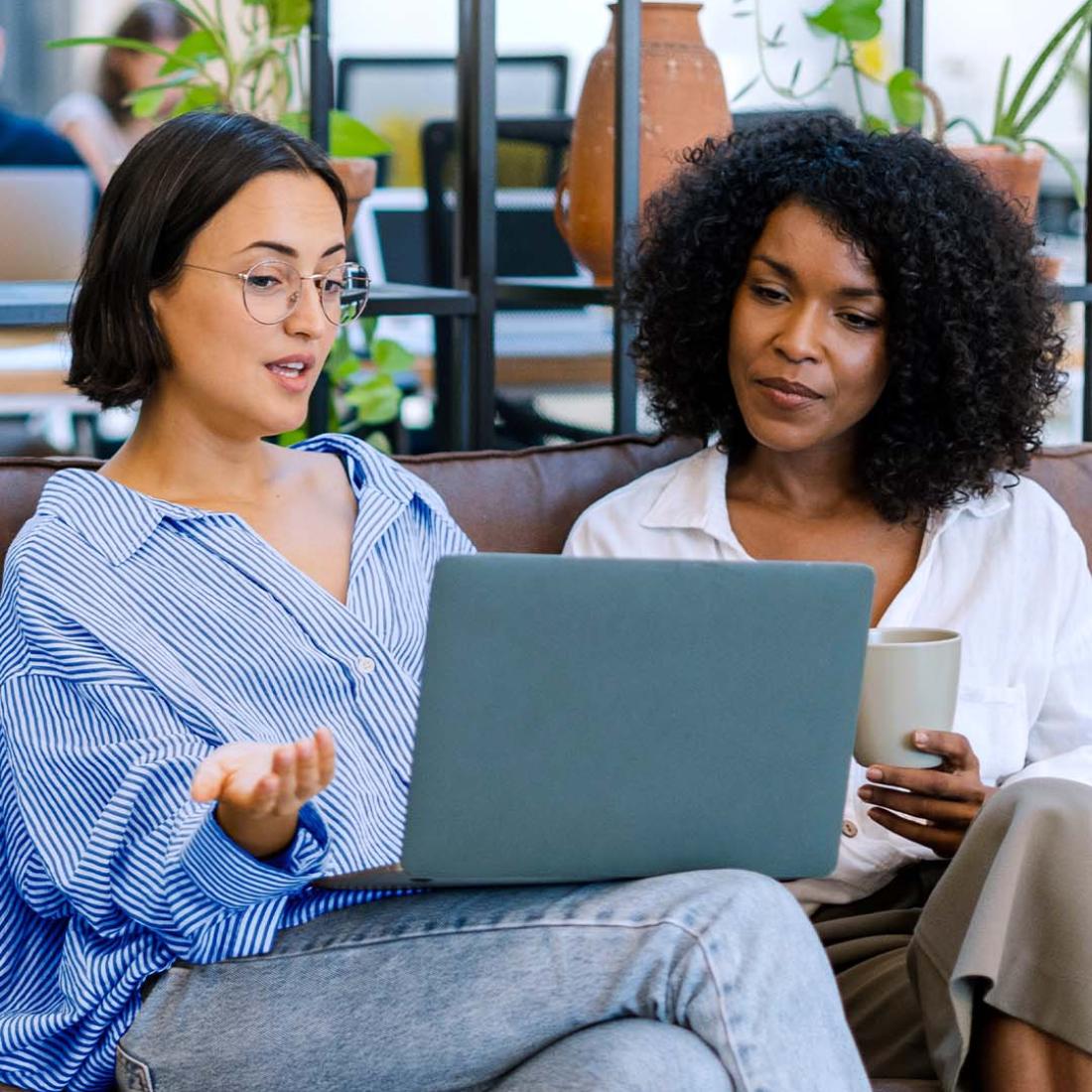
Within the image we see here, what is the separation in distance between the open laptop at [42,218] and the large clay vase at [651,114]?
1.56 metres

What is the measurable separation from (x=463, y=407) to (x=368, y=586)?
0.76 metres

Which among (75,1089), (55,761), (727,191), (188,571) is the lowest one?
(75,1089)

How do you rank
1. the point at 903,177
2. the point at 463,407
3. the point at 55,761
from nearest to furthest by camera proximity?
the point at 55,761 < the point at 903,177 < the point at 463,407

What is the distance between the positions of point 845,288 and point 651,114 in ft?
1.74

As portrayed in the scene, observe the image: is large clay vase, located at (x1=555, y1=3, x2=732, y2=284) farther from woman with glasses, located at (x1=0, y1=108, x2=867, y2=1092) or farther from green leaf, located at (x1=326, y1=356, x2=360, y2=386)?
woman with glasses, located at (x1=0, y1=108, x2=867, y2=1092)

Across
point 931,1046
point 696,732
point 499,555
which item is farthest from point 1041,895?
point 499,555

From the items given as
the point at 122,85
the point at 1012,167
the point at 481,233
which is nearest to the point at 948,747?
the point at 481,233

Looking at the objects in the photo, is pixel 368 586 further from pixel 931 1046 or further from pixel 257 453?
pixel 931 1046

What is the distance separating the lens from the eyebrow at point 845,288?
156 cm

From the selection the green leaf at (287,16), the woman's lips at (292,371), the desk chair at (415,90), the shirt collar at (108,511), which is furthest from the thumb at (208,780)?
the desk chair at (415,90)

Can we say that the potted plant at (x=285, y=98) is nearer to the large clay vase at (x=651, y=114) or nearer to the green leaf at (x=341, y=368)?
the green leaf at (x=341, y=368)

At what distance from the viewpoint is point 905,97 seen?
81.1 inches

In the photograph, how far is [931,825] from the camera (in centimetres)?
133

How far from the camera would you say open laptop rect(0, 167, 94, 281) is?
10.8 ft
